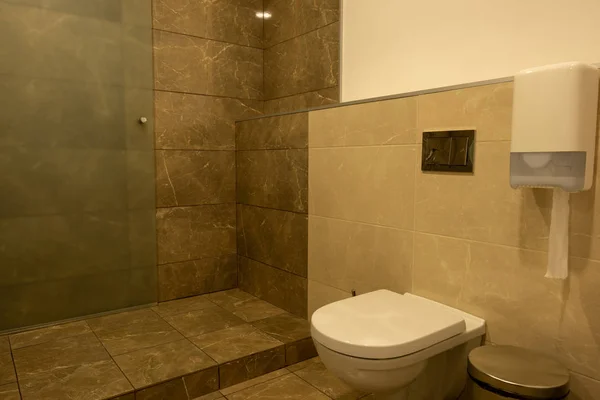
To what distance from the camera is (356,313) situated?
150cm

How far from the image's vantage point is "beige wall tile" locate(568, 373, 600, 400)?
4.35 feet

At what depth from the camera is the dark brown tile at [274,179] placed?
7.89 feet

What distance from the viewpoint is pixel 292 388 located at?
6.33 feet

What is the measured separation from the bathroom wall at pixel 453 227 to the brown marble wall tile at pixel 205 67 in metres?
0.90

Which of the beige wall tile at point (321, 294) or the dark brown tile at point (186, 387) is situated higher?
the beige wall tile at point (321, 294)

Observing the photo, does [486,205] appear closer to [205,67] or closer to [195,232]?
[195,232]

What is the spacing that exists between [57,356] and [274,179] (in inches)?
55.9

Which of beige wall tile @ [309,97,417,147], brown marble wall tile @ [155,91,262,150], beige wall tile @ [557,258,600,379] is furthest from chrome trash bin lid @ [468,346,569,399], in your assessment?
brown marble wall tile @ [155,91,262,150]

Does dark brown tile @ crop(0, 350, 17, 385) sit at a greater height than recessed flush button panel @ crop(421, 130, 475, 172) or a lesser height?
lesser

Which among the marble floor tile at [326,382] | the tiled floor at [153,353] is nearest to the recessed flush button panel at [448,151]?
the marble floor tile at [326,382]

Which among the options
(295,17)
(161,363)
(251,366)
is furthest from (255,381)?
(295,17)

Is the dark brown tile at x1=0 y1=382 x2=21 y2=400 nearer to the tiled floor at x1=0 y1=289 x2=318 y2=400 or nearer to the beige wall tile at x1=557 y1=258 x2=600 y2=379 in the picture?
the tiled floor at x1=0 y1=289 x2=318 y2=400

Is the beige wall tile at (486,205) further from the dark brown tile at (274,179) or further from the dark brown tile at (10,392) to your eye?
the dark brown tile at (10,392)

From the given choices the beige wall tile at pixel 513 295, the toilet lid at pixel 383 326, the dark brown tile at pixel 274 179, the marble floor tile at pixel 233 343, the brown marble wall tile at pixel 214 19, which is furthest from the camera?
the brown marble wall tile at pixel 214 19
